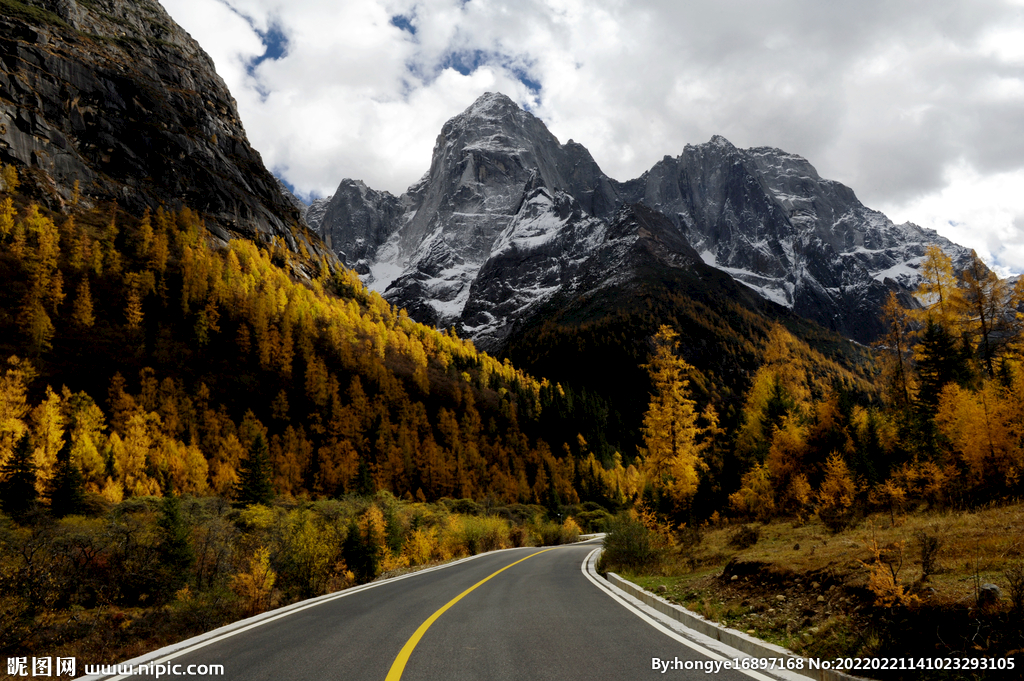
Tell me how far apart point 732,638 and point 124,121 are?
6689 inches

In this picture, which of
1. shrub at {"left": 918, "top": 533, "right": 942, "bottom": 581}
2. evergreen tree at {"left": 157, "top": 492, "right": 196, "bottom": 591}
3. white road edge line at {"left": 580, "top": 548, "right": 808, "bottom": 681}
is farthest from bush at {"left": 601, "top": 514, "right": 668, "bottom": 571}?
evergreen tree at {"left": 157, "top": 492, "right": 196, "bottom": 591}

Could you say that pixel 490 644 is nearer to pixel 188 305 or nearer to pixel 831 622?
pixel 831 622

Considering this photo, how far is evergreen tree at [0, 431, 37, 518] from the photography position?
105 ft

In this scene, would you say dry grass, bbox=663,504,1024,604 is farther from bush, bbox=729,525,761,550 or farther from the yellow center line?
the yellow center line

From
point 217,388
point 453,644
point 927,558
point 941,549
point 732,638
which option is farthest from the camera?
point 217,388

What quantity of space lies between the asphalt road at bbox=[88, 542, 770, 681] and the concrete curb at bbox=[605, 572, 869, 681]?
0.60 m

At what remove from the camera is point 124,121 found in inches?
4941

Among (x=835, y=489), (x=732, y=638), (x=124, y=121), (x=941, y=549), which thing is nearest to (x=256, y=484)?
(x=835, y=489)

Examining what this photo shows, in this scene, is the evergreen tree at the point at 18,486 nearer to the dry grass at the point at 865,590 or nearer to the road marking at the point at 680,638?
the road marking at the point at 680,638

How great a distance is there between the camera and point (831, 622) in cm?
574

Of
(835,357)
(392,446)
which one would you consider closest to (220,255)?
(392,446)

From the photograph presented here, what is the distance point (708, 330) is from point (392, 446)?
131 metres

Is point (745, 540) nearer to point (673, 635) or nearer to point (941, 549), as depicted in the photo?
point (941, 549)

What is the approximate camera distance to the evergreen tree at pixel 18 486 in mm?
32031
